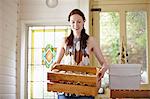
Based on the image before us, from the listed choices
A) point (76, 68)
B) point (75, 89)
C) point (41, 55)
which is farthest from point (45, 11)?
point (75, 89)

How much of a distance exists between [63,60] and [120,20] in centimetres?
276

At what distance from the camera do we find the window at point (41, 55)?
172 inches

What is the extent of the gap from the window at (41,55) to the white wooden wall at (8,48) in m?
0.30

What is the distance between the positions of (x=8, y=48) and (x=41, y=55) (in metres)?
0.65

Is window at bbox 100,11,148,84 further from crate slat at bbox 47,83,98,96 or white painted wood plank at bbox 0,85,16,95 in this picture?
crate slat at bbox 47,83,98,96

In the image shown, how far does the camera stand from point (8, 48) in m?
Answer: 3.87

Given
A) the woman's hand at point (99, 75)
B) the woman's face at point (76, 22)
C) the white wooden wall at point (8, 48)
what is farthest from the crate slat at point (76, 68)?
the white wooden wall at point (8, 48)

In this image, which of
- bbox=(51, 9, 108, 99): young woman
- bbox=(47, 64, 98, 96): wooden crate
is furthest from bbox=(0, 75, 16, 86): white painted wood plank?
bbox=(47, 64, 98, 96): wooden crate

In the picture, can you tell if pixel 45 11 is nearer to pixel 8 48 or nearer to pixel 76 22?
pixel 8 48

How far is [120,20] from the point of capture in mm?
4312

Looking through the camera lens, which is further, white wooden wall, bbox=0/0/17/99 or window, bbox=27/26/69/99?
window, bbox=27/26/69/99

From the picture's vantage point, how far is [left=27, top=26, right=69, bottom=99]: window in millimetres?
4371

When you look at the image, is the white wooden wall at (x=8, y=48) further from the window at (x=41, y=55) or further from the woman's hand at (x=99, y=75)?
the woman's hand at (x=99, y=75)

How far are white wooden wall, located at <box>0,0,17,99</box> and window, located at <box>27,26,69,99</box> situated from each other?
30 centimetres
